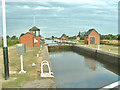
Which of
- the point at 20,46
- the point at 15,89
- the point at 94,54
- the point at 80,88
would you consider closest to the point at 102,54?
the point at 94,54

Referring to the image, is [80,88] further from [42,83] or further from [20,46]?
[20,46]

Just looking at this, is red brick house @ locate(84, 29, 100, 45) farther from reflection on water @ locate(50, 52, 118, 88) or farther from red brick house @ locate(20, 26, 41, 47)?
reflection on water @ locate(50, 52, 118, 88)

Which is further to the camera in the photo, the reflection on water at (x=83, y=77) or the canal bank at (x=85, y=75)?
the canal bank at (x=85, y=75)

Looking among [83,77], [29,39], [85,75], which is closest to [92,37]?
[29,39]

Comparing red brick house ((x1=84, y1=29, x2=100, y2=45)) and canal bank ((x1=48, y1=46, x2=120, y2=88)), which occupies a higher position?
red brick house ((x1=84, y1=29, x2=100, y2=45))

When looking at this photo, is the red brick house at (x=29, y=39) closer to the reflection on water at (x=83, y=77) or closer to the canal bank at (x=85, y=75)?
the canal bank at (x=85, y=75)

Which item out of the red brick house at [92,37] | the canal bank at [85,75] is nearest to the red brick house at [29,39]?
the canal bank at [85,75]

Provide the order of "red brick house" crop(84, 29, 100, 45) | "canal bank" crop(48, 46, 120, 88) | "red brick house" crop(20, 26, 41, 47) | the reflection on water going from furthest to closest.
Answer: "red brick house" crop(84, 29, 100, 45) → "red brick house" crop(20, 26, 41, 47) → "canal bank" crop(48, 46, 120, 88) → the reflection on water

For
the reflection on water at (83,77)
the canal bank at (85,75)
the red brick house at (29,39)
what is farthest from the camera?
the red brick house at (29,39)

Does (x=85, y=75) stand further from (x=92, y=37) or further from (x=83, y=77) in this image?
(x=92, y=37)

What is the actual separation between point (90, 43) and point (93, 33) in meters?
2.51

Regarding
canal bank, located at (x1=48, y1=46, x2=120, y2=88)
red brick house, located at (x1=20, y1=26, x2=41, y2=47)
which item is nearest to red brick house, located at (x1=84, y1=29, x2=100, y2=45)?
canal bank, located at (x1=48, y1=46, x2=120, y2=88)

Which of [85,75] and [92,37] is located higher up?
[92,37]

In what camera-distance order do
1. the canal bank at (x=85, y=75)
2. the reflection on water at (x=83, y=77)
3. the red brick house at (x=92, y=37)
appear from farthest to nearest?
the red brick house at (x=92, y=37), the canal bank at (x=85, y=75), the reflection on water at (x=83, y=77)
